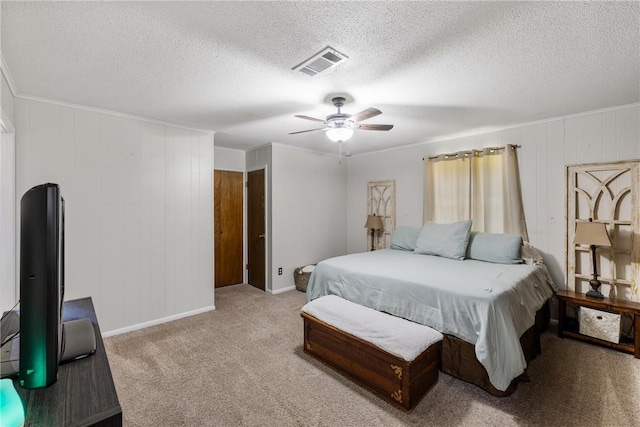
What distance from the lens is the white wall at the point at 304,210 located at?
15.4 ft

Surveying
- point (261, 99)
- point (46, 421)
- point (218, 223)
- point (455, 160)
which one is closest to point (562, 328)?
point (455, 160)

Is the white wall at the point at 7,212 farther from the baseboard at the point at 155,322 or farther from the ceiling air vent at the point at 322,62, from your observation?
the ceiling air vent at the point at 322,62

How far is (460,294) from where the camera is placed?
2.30 m

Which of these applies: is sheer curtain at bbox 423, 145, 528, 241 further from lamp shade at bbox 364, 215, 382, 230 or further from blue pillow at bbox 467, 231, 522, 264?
lamp shade at bbox 364, 215, 382, 230

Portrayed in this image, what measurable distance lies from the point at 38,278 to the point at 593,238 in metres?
4.04

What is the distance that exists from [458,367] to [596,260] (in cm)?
214

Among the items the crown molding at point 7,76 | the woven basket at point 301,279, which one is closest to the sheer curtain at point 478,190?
the woven basket at point 301,279

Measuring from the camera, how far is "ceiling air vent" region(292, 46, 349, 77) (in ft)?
6.23

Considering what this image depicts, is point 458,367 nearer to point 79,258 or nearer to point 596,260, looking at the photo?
point 596,260

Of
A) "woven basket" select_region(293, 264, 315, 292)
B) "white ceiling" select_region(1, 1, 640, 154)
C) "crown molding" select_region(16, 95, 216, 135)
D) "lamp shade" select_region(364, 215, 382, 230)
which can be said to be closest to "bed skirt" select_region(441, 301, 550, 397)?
"white ceiling" select_region(1, 1, 640, 154)

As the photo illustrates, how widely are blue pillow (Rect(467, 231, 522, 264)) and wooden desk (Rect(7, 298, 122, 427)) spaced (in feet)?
11.8

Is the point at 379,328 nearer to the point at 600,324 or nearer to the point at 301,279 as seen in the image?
the point at 600,324

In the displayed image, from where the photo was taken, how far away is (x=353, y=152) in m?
5.45

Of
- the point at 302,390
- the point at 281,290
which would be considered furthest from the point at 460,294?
the point at 281,290
